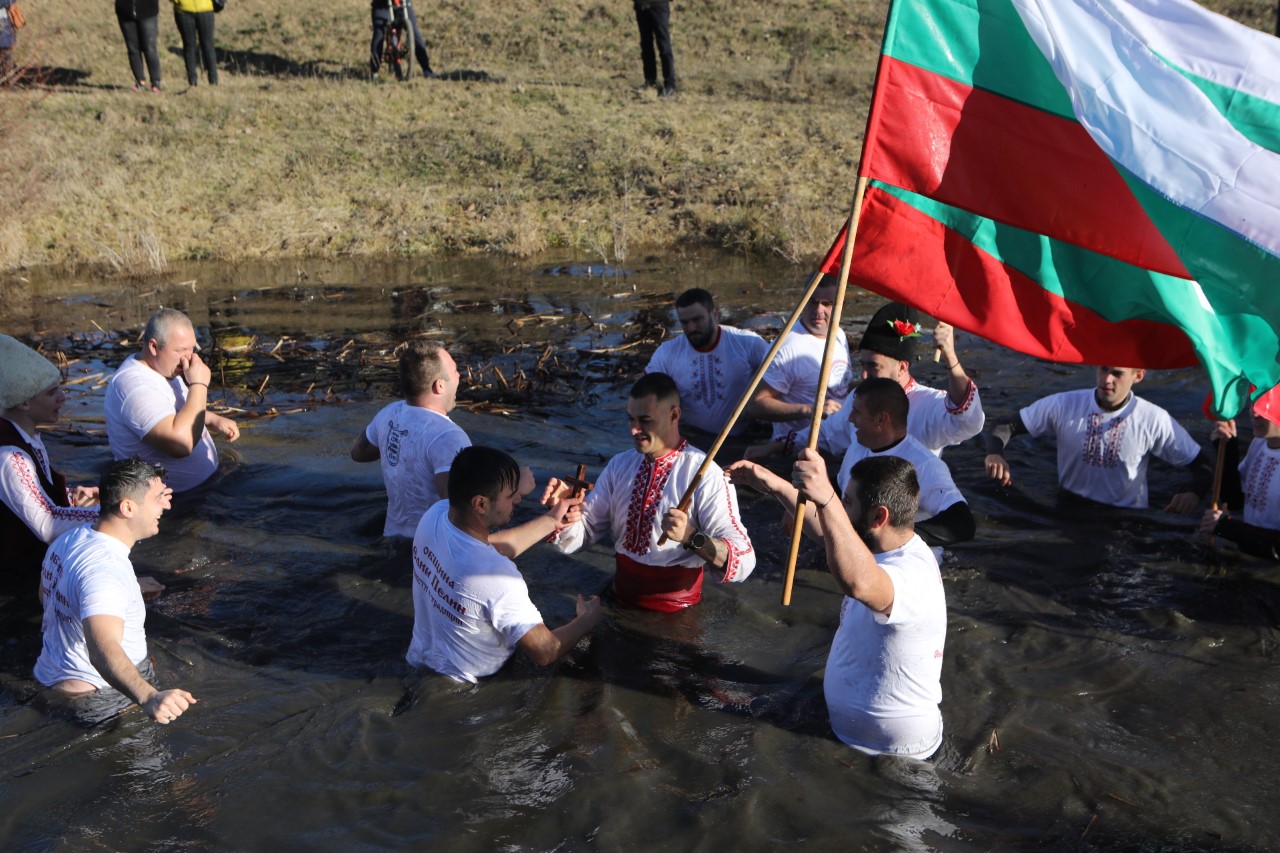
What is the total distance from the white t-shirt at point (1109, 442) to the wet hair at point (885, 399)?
2.58 meters

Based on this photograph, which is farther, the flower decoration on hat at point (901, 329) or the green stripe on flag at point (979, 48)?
the flower decoration on hat at point (901, 329)

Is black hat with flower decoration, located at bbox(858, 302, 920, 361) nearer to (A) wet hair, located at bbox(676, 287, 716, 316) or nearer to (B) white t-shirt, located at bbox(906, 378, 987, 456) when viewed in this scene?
(B) white t-shirt, located at bbox(906, 378, 987, 456)

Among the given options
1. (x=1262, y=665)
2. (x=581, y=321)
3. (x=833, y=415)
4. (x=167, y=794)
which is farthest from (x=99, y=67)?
(x=1262, y=665)

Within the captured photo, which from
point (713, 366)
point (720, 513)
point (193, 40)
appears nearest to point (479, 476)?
point (720, 513)

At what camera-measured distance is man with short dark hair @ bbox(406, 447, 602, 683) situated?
5.56m

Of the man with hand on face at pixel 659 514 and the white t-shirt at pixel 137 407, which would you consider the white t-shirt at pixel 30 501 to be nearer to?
the white t-shirt at pixel 137 407

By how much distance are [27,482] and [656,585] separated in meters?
3.77

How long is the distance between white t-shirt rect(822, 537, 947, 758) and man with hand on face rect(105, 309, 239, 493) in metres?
5.14

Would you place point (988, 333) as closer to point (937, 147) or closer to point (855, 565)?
point (937, 147)

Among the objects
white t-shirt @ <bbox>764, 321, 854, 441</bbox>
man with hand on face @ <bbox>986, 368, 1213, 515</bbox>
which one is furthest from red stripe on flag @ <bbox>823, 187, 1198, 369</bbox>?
white t-shirt @ <bbox>764, 321, 854, 441</bbox>

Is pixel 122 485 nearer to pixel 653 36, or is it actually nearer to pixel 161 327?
pixel 161 327

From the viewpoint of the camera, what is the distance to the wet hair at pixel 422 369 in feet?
24.1

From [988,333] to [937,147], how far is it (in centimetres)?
94

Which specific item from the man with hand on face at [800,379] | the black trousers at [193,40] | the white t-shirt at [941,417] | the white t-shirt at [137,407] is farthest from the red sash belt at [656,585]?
the black trousers at [193,40]
